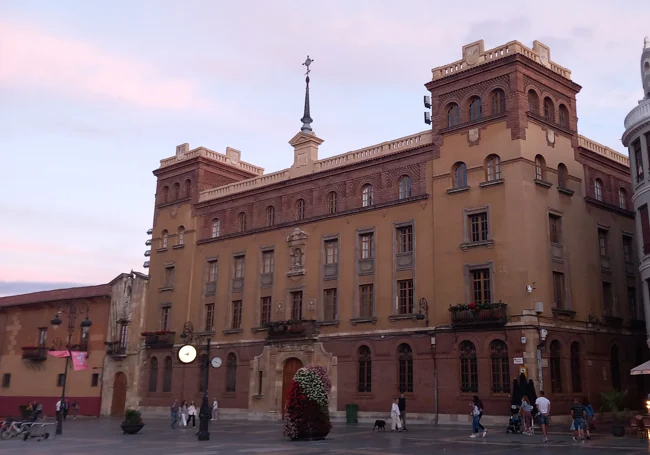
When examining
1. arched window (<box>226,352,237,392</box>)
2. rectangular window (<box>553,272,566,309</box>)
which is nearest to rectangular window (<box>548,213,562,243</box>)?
rectangular window (<box>553,272,566,309</box>)

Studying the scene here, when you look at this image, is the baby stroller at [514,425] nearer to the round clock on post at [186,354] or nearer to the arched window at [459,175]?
the arched window at [459,175]

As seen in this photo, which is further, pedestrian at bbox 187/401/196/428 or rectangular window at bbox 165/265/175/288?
rectangular window at bbox 165/265/175/288

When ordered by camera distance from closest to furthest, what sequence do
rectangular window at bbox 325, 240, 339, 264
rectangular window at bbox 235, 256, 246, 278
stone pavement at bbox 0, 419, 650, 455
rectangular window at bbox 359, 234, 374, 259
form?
stone pavement at bbox 0, 419, 650, 455, rectangular window at bbox 359, 234, 374, 259, rectangular window at bbox 325, 240, 339, 264, rectangular window at bbox 235, 256, 246, 278

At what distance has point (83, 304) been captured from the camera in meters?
54.5

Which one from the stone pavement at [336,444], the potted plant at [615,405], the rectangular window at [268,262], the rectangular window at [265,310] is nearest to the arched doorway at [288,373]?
the rectangular window at [265,310]

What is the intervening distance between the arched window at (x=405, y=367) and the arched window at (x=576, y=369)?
8076mm

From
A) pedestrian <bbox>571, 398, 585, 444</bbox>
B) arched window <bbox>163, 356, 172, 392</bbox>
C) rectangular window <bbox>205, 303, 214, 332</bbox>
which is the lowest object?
pedestrian <bbox>571, 398, 585, 444</bbox>

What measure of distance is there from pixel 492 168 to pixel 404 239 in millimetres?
6310

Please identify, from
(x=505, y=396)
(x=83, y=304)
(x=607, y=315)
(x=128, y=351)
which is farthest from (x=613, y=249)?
(x=83, y=304)

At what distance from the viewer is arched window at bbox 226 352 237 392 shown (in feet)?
146

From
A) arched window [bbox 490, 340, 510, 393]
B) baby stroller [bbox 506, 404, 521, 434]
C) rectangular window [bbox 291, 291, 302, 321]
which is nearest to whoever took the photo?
baby stroller [bbox 506, 404, 521, 434]

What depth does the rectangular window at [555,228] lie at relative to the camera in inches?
1381

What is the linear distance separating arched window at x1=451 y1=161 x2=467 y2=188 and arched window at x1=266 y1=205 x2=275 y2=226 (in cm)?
1392

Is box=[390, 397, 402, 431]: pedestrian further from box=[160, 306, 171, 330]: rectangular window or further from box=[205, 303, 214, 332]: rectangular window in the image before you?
box=[160, 306, 171, 330]: rectangular window
